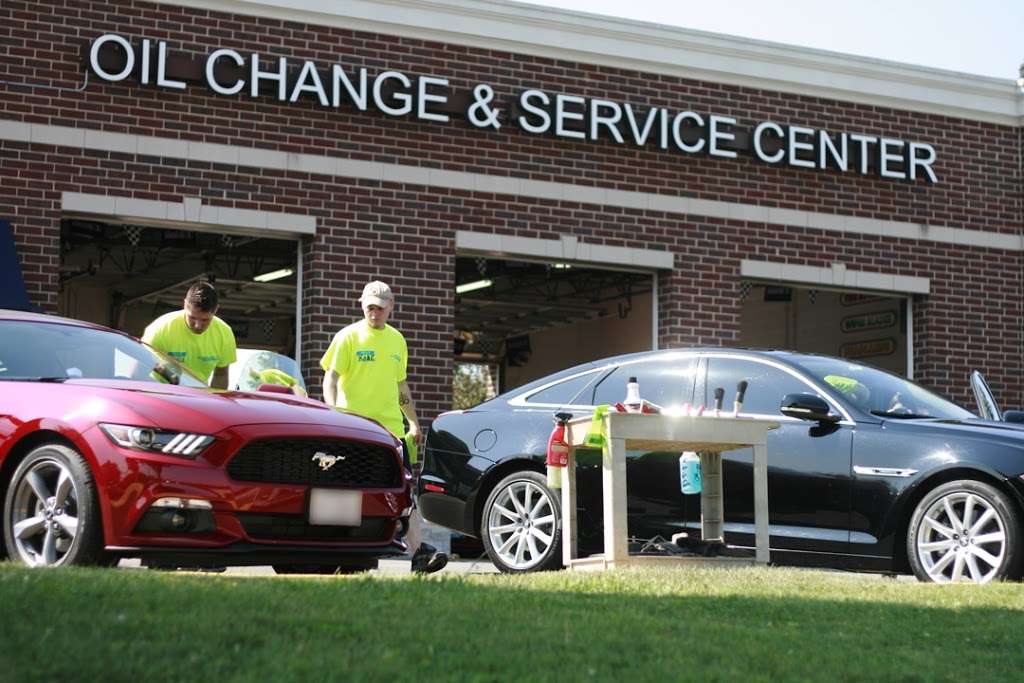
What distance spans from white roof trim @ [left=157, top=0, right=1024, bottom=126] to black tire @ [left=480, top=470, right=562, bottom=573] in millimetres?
7242

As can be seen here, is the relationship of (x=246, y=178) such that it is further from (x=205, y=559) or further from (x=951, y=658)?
(x=951, y=658)

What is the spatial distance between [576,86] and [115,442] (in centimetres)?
1068

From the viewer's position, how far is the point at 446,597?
666 centimetres

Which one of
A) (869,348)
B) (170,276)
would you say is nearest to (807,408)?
(869,348)

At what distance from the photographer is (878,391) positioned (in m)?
10.4

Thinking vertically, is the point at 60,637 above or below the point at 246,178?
below

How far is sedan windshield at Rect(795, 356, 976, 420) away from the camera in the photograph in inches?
404

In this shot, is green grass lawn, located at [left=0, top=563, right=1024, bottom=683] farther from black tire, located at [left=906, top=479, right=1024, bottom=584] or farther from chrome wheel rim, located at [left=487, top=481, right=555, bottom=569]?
chrome wheel rim, located at [left=487, top=481, right=555, bottom=569]

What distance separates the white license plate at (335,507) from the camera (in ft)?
26.1

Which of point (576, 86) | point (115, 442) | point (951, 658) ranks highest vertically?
point (576, 86)

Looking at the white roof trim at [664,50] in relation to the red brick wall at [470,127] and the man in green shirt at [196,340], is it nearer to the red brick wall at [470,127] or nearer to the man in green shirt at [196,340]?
the red brick wall at [470,127]

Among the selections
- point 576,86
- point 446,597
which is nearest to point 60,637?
point 446,597

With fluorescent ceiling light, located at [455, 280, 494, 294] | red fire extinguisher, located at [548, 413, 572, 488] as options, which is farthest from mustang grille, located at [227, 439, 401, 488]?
fluorescent ceiling light, located at [455, 280, 494, 294]

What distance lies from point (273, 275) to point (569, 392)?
15.1 meters
